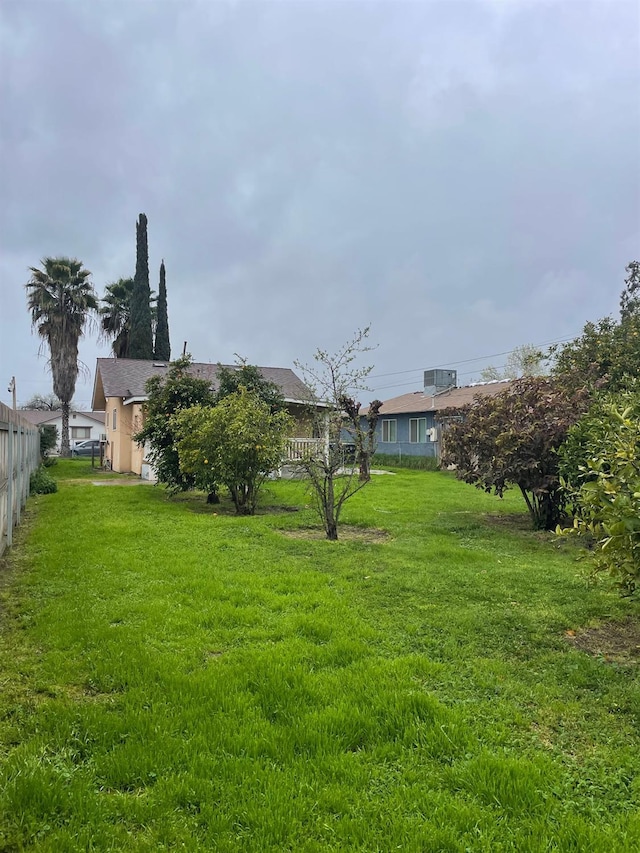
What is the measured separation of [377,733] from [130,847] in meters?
1.30

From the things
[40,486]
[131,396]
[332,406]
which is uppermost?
[131,396]

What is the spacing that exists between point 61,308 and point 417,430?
60.9 ft

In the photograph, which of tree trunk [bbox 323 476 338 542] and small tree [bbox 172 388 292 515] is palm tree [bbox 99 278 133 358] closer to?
small tree [bbox 172 388 292 515]

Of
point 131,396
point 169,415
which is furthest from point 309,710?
point 131,396

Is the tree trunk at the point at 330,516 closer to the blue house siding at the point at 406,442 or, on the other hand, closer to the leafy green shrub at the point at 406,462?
the leafy green shrub at the point at 406,462

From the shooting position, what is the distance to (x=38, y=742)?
2752 mm

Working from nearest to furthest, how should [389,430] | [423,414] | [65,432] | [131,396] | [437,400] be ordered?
1. [131,396]
2. [423,414]
3. [437,400]
4. [389,430]
5. [65,432]

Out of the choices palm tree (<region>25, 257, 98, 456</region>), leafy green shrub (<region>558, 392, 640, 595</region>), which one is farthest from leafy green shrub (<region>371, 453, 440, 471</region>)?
leafy green shrub (<region>558, 392, 640, 595</region>)

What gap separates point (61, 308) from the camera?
2745 centimetres

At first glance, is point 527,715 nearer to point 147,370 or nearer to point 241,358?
point 241,358

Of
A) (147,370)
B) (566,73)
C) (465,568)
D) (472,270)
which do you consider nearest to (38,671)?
(465,568)

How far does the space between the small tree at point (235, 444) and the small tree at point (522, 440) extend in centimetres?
325

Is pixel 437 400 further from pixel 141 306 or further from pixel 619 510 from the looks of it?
pixel 619 510

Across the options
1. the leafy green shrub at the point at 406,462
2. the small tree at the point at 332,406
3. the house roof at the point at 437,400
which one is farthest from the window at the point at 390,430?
the small tree at the point at 332,406
